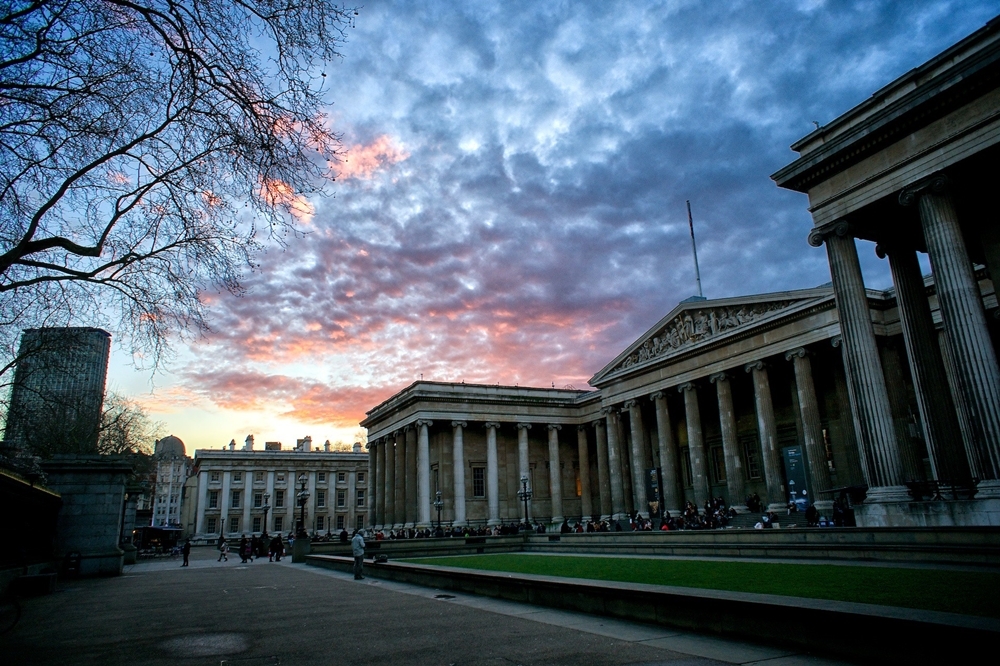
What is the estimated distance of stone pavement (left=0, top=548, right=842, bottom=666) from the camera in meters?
6.72

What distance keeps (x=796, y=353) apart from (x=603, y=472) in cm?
2318

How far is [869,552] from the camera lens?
13875 mm

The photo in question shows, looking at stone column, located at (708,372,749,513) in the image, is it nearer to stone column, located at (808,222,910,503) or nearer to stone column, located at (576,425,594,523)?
stone column, located at (808,222,910,503)

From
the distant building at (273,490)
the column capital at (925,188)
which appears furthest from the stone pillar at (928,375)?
the distant building at (273,490)

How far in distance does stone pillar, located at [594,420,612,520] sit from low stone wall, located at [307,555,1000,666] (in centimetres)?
4328

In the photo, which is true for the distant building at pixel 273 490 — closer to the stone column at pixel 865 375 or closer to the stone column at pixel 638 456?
the stone column at pixel 638 456

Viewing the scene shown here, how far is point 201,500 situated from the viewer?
84.8 metres

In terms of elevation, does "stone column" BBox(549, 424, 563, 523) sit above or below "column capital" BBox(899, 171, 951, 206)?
below

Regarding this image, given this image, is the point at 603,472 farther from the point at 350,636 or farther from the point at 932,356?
the point at 350,636

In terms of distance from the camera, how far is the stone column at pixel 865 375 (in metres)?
18.5

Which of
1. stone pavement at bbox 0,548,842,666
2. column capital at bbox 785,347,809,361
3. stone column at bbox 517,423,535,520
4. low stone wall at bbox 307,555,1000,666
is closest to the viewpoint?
low stone wall at bbox 307,555,1000,666

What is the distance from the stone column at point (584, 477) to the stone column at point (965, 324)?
41031 mm

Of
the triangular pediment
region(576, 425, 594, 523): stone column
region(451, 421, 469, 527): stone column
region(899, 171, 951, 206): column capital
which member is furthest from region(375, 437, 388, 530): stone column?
region(899, 171, 951, 206): column capital

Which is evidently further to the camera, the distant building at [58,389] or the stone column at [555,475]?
the stone column at [555,475]
